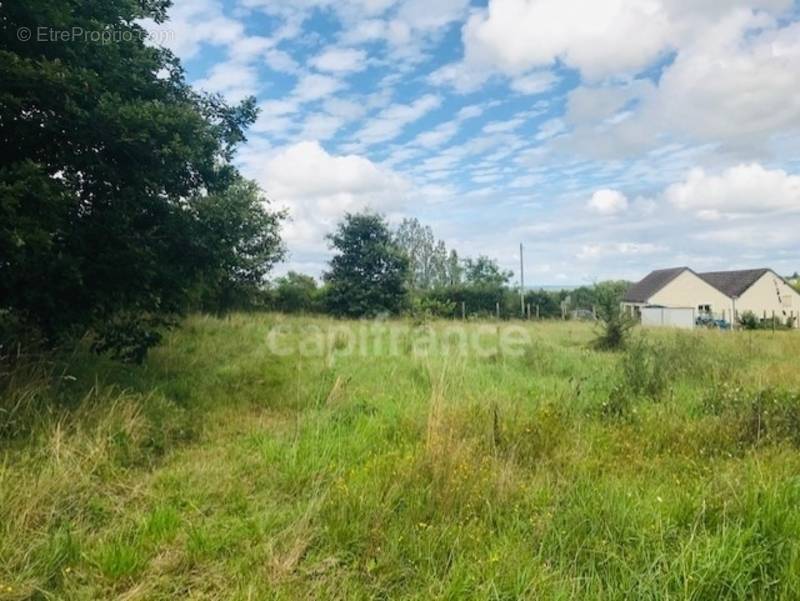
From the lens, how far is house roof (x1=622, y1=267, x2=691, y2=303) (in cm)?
3847

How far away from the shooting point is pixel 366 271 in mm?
23109

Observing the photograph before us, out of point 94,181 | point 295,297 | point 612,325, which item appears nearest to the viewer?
point 94,181

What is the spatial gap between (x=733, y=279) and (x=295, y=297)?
1370 inches

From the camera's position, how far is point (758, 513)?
111 inches

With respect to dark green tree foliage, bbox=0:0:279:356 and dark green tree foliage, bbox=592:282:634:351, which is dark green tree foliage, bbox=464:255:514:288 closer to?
dark green tree foliage, bbox=592:282:634:351

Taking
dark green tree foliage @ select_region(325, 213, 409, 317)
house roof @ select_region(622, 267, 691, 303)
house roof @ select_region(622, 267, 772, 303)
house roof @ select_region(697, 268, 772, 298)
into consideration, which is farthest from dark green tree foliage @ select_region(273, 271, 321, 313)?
house roof @ select_region(697, 268, 772, 298)

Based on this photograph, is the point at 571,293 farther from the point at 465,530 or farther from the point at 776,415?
the point at 465,530

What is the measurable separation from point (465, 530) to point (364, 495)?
2.26ft

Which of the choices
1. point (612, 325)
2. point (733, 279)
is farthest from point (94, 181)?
point (733, 279)

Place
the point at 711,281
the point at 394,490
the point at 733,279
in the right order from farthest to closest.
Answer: the point at 711,281
the point at 733,279
the point at 394,490

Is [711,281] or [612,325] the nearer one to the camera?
[612,325]

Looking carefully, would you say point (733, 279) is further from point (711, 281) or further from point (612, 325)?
point (612, 325)

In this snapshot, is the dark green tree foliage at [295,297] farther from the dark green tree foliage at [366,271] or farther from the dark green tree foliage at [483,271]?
the dark green tree foliage at [483,271]

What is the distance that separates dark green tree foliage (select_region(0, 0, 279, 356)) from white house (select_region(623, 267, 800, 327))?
1380 inches
